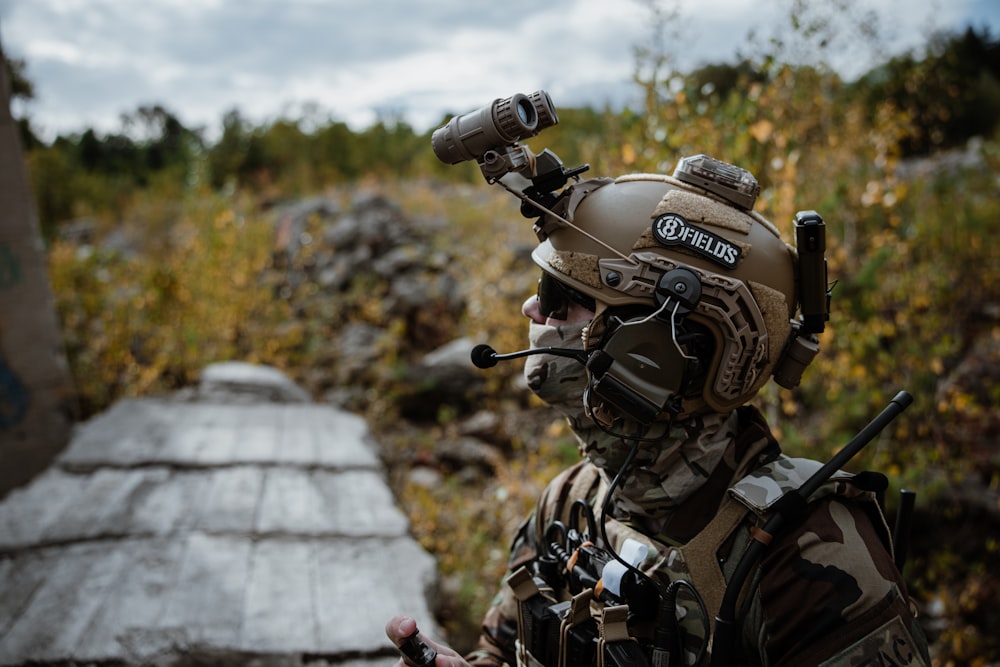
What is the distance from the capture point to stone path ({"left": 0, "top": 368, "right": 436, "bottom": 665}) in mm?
2838

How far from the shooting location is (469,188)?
14820 millimetres

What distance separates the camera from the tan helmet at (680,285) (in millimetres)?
1453

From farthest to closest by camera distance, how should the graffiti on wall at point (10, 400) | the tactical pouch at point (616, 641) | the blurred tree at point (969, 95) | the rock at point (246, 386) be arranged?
the blurred tree at point (969, 95), the rock at point (246, 386), the graffiti on wall at point (10, 400), the tactical pouch at point (616, 641)

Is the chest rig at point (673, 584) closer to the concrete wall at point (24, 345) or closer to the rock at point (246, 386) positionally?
the concrete wall at point (24, 345)

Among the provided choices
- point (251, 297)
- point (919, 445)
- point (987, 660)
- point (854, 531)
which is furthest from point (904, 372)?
point (251, 297)

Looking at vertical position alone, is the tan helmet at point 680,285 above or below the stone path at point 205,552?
above

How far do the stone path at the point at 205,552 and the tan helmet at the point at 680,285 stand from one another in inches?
76.7

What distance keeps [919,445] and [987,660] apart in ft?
4.42

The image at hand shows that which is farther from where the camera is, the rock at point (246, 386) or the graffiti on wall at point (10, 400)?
the rock at point (246, 386)

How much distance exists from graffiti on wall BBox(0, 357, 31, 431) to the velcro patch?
16.4 feet

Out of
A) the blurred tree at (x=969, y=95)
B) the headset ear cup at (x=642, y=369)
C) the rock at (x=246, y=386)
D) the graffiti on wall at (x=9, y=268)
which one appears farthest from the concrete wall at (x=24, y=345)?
the blurred tree at (x=969, y=95)

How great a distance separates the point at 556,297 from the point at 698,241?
0.35 metres

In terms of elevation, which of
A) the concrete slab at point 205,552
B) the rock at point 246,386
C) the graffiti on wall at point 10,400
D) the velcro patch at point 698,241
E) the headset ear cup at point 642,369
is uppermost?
the velcro patch at point 698,241

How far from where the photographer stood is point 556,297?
1653mm
